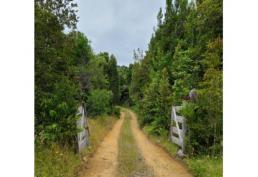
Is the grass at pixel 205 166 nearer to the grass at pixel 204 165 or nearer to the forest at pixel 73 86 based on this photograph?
the grass at pixel 204 165

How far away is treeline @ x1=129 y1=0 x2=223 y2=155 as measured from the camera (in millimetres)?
9469

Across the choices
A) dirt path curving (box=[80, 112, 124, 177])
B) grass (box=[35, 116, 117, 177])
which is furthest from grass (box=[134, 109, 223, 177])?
grass (box=[35, 116, 117, 177])

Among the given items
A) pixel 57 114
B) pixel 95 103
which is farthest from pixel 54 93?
pixel 95 103

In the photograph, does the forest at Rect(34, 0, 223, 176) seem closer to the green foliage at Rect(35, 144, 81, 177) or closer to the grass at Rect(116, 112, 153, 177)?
the green foliage at Rect(35, 144, 81, 177)

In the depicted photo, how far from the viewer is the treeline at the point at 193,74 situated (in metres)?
9.47

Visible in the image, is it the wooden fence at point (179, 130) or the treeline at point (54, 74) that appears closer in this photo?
the treeline at point (54, 74)


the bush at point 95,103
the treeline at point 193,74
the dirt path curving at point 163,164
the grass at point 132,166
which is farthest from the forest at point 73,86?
the bush at point 95,103

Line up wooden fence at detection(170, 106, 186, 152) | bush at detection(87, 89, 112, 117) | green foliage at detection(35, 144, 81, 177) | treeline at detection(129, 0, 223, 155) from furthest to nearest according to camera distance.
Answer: bush at detection(87, 89, 112, 117), wooden fence at detection(170, 106, 186, 152), treeline at detection(129, 0, 223, 155), green foliage at detection(35, 144, 81, 177)

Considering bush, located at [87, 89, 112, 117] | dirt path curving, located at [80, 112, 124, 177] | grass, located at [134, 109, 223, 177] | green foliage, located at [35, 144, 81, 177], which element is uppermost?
bush, located at [87, 89, 112, 117]

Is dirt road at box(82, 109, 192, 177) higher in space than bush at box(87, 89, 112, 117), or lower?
lower

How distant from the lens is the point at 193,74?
14812 millimetres

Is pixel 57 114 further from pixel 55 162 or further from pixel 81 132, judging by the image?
pixel 81 132

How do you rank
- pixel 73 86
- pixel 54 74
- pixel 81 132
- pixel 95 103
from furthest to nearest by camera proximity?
pixel 95 103 → pixel 81 132 → pixel 73 86 → pixel 54 74
